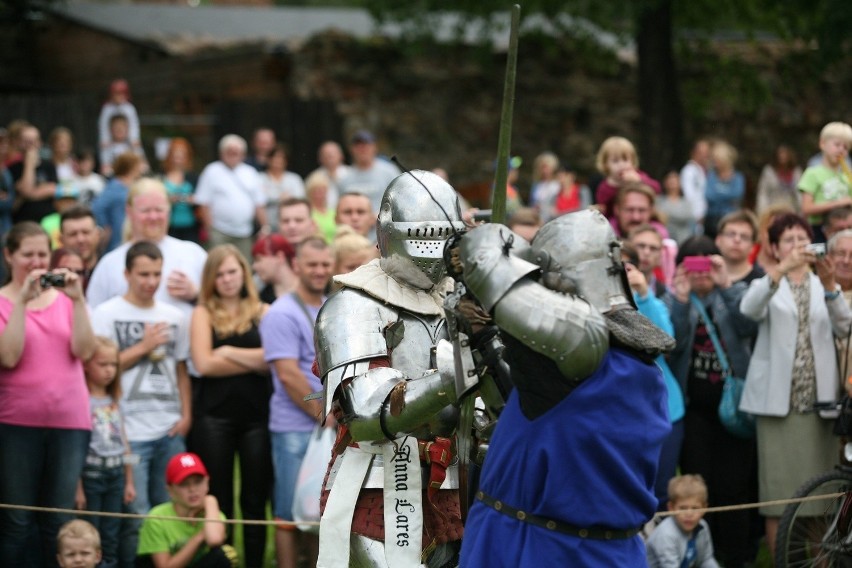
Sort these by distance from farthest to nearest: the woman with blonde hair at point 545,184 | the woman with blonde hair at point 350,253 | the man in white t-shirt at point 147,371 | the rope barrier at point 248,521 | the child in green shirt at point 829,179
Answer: the woman with blonde hair at point 545,184 < the child in green shirt at point 829,179 < the woman with blonde hair at point 350,253 < the man in white t-shirt at point 147,371 < the rope barrier at point 248,521

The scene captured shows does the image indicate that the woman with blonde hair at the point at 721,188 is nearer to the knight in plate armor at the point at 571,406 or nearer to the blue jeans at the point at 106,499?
the blue jeans at the point at 106,499

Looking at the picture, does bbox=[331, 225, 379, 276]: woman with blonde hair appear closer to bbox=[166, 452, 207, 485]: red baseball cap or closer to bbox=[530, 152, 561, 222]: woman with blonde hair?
bbox=[166, 452, 207, 485]: red baseball cap

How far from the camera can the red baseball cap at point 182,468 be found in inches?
267

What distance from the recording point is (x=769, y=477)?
721 cm

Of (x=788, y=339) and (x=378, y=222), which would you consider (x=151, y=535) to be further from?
(x=788, y=339)

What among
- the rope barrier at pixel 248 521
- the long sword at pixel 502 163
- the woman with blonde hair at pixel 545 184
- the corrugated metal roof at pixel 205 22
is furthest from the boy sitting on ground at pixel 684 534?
the corrugated metal roof at pixel 205 22

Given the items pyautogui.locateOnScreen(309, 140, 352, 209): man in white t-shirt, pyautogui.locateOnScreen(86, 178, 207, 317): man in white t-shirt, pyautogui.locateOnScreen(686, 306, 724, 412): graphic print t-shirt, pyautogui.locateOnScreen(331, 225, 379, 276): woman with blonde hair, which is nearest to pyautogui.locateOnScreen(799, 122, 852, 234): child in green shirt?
pyautogui.locateOnScreen(686, 306, 724, 412): graphic print t-shirt

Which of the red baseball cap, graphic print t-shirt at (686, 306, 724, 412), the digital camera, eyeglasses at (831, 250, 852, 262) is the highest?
eyeglasses at (831, 250, 852, 262)

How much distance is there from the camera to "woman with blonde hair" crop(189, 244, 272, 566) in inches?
287

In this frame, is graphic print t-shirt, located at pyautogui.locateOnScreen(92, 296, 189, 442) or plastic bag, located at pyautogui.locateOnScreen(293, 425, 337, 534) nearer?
plastic bag, located at pyautogui.locateOnScreen(293, 425, 337, 534)

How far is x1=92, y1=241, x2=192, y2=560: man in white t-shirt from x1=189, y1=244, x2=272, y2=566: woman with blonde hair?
134 millimetres

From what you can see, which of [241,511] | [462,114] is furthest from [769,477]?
[462,114]

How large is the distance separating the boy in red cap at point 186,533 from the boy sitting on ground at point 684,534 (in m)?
2.11

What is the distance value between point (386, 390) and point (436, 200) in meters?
0.71
